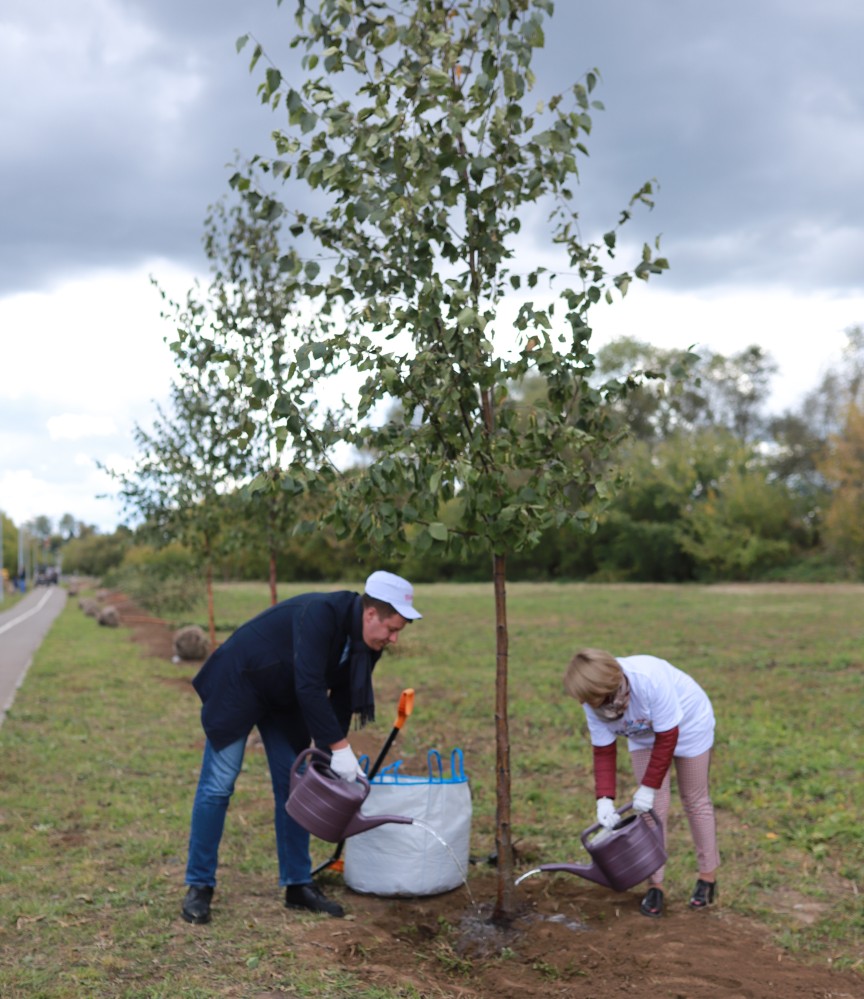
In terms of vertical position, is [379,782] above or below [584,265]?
below

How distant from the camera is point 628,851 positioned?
444cm

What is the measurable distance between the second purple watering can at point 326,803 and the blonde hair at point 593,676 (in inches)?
40.2

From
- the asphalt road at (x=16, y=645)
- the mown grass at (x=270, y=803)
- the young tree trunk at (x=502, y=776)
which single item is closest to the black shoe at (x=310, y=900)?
the mown grass at (x=270, y=803)

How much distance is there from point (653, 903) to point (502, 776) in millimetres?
924

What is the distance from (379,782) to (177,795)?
294 centimetres

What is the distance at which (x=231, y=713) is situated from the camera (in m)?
4.58

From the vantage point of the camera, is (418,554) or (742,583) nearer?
(418,554)

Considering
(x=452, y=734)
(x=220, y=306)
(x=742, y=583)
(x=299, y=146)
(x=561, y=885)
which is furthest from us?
(x=742, y=583)

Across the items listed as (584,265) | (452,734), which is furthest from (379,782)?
(452,734)

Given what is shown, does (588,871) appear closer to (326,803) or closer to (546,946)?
(546,946)

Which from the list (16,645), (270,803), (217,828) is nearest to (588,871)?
(217,828)

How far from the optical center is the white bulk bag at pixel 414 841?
4.80 meters

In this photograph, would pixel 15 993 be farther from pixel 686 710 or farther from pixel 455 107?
pixel 455 107

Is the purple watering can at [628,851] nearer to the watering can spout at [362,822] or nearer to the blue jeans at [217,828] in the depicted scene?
the watering can spout at [362,822]
